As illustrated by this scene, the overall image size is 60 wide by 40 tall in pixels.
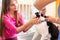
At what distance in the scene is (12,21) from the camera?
0.76 m

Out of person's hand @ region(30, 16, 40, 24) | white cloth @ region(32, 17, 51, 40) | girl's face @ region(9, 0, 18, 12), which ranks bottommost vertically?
white cloth @ region(32, 17, 51, 40)

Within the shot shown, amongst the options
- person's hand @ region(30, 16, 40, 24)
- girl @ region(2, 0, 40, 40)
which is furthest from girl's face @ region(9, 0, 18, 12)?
person's hand @ region(30, 16, 40, 24)

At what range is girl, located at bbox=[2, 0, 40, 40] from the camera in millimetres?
726

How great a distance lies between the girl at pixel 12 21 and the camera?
726mm

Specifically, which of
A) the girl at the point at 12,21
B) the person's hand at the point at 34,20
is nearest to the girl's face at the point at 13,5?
the girl at the point at 12,21

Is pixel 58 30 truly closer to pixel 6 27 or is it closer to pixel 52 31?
pixel 52 31

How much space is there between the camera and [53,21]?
71 centimetres

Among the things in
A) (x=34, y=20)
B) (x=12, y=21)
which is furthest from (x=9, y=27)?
(x=34, y=20)

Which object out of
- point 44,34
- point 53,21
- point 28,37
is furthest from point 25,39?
point 53,21

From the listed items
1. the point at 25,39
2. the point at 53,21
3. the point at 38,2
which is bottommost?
the point at 25,39

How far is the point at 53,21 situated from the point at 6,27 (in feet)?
0.89

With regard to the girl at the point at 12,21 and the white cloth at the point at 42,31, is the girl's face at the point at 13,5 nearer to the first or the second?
the girl at the point at 12,21

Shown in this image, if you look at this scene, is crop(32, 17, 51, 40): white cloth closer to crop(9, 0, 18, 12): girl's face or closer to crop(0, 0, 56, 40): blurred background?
crop(0, 0, 56, 40): blurred background

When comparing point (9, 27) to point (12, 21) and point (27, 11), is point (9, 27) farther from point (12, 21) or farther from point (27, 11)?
point (27, 11)
